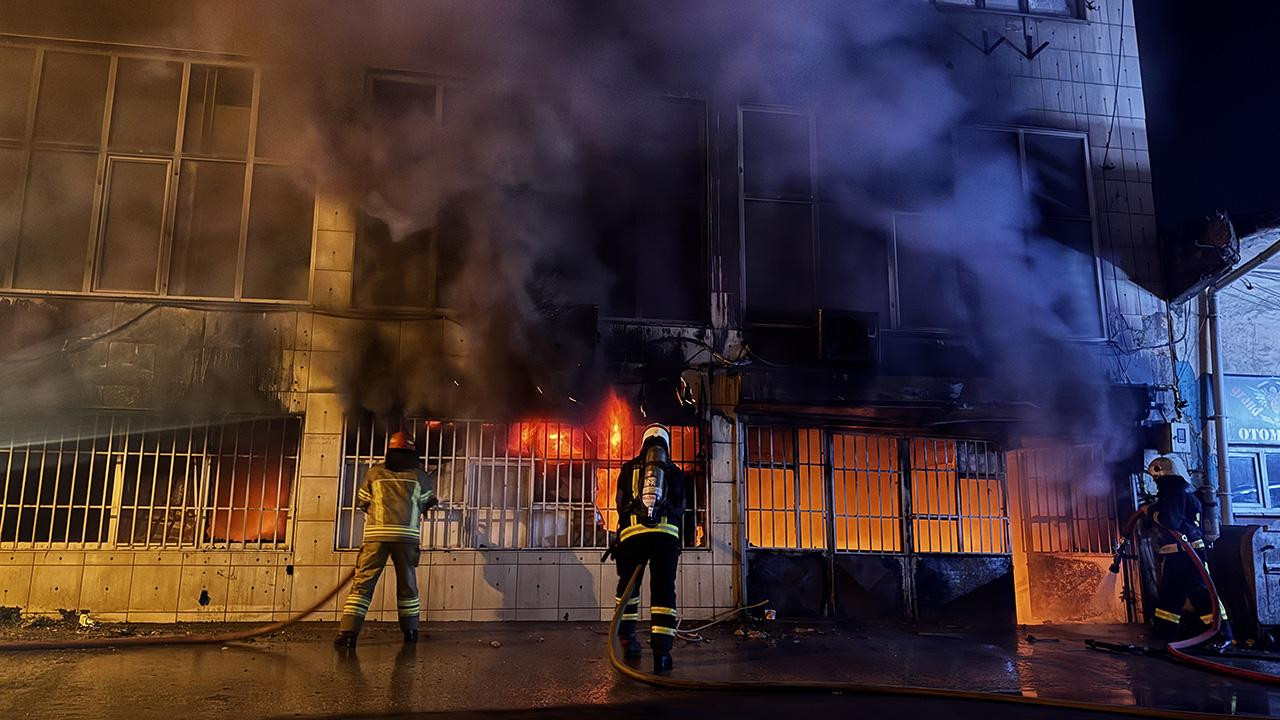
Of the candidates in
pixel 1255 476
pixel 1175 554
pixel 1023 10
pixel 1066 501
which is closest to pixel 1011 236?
pixel 1023 10

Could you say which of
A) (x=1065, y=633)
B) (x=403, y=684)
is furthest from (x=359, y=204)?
(x=1065, y=633)

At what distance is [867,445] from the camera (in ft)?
29.8

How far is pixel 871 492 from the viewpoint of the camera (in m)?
8.95

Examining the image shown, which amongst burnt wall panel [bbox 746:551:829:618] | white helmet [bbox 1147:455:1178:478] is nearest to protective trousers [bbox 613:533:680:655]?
burnt wall panel [bbox 746:551:829:618]

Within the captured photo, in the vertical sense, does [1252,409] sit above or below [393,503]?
above

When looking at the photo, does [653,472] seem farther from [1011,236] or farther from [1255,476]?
[1255,476]

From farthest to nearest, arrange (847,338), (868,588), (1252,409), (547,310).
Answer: (1252,409)
(847,338)
(868,588)
(547,310)

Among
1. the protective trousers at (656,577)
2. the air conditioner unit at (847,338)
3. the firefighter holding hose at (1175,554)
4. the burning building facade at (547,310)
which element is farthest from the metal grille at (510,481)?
the firefighter holding hose at (1175,554)

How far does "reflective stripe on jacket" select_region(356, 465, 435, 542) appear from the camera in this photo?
6516mm

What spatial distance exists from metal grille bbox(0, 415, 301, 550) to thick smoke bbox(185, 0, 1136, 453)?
4.45 ft

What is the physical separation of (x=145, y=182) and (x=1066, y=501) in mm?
11459

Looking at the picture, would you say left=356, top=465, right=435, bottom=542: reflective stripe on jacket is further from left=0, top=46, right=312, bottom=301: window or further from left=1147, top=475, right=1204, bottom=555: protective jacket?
left=1147, top=475, right=1204, bottom=555: protective jacket

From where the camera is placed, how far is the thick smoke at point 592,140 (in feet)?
27.6

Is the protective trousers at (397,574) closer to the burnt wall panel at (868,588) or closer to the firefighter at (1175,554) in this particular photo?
the burnt wall panel at (868,588)
